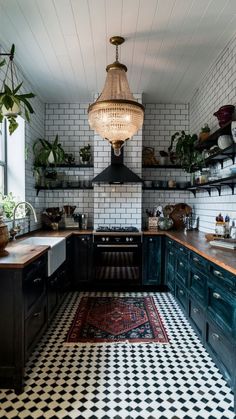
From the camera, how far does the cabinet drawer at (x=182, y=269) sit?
10.2 ft

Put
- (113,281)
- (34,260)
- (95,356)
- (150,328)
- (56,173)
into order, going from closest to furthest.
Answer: (34,260)
(95,356)
(150,328)
(113,281)
(56,173)

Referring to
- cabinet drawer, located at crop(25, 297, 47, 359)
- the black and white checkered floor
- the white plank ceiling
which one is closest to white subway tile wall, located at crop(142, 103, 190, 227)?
the white plank ceiling

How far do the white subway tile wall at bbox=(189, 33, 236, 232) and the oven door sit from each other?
112 cm

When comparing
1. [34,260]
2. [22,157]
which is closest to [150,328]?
[34,260]

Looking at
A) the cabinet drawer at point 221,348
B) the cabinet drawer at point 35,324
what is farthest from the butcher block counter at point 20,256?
the cabinet drawer at point 221,348

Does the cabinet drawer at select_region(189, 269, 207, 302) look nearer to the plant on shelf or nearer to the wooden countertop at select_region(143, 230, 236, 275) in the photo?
the wooden countertop at select_region(143, 230, 236, 275)

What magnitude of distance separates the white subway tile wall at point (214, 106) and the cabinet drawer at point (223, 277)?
1.08 meters

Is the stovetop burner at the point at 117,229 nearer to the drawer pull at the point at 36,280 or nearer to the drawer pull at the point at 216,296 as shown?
the drawer pull at the point at 36,280

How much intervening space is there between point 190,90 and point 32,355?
13.6 ft

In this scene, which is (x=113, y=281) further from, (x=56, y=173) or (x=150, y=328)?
(x=56, y=173)

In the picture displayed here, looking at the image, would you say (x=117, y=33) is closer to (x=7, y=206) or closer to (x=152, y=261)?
A: (x=7, y=206)

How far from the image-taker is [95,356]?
247cm

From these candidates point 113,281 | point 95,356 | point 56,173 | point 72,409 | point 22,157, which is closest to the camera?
point 72,409

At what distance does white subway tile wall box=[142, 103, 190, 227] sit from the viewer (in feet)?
16.3
